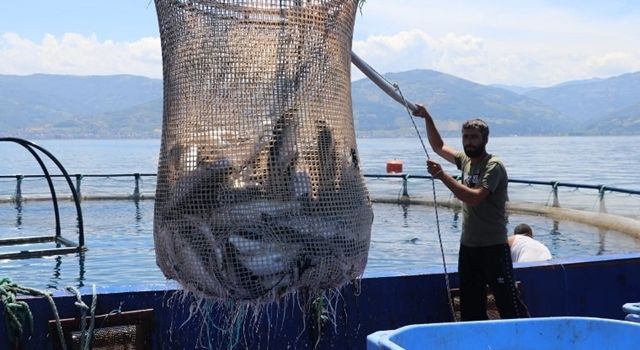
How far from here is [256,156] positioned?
3.02 metres

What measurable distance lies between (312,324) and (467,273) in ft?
3.32

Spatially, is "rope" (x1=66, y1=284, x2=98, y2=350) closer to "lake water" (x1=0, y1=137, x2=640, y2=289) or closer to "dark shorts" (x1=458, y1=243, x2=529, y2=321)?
"dark shorts" (x1=458, y1=243, x2=529, y2=321)

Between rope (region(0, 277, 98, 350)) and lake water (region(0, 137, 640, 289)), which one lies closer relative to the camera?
rope (region(0, 277, 98, 350))

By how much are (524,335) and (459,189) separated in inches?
52.3

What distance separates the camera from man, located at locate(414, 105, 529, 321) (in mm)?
4555

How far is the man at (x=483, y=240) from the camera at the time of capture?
14.9 ft

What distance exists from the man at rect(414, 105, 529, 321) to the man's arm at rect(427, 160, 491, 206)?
4 centimetres

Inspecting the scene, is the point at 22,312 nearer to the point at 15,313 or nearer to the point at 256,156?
the point at 15,313

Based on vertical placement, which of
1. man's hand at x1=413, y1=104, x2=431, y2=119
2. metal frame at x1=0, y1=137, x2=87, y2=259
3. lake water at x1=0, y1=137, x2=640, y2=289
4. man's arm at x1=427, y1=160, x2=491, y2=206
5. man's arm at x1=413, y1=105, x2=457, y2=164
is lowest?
lake water at x1=0, y1=137, x2=640, y2=289

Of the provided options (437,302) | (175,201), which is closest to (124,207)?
(437,302)

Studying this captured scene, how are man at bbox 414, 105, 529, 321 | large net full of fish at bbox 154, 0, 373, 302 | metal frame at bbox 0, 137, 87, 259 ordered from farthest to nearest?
1. metal frame at bbox 0, 137, 87, 259
2. man at bbox 414, 105, 529, 321
3. large net full of fish at bbox 154, 0, 373, 302

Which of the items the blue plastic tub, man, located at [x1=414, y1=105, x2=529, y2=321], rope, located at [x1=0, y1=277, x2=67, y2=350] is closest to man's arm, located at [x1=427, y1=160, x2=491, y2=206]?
man, located at [x1=414, y1=105, x2=529, y2=321]

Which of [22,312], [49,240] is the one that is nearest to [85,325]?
[22,312]

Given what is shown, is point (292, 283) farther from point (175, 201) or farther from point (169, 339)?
point (169, 339)
